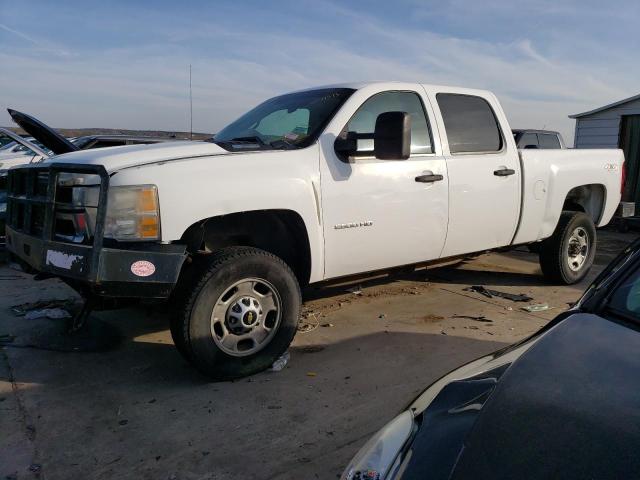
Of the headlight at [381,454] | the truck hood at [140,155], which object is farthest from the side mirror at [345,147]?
the headlight at [381,454]

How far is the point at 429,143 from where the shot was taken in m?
4.58

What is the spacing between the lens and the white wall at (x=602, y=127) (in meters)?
13.4

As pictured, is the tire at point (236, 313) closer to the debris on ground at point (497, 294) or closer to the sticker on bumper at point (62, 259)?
the sticker on bumper at point (62, 259)

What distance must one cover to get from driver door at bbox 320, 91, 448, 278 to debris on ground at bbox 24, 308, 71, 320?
2.60m

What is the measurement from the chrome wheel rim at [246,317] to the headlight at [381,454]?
6.17ft

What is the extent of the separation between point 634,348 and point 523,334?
2863 mm

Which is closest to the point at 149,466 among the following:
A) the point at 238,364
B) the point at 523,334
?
the point at 238,364

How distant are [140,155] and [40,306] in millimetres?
2678

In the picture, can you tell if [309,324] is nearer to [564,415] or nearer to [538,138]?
[564,415]

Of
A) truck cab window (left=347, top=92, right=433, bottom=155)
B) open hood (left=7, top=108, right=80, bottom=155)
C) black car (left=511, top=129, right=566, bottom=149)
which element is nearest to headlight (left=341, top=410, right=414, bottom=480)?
truck cab window (left=347, top=92, right=433, bottom=155)

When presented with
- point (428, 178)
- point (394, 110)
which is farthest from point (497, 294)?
point (394, 110)

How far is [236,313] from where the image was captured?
3551 mm

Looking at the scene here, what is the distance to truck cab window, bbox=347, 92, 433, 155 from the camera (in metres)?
4.22

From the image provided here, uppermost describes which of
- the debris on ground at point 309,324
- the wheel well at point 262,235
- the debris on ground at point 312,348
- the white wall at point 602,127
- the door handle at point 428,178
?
the white wall at point 602,127
